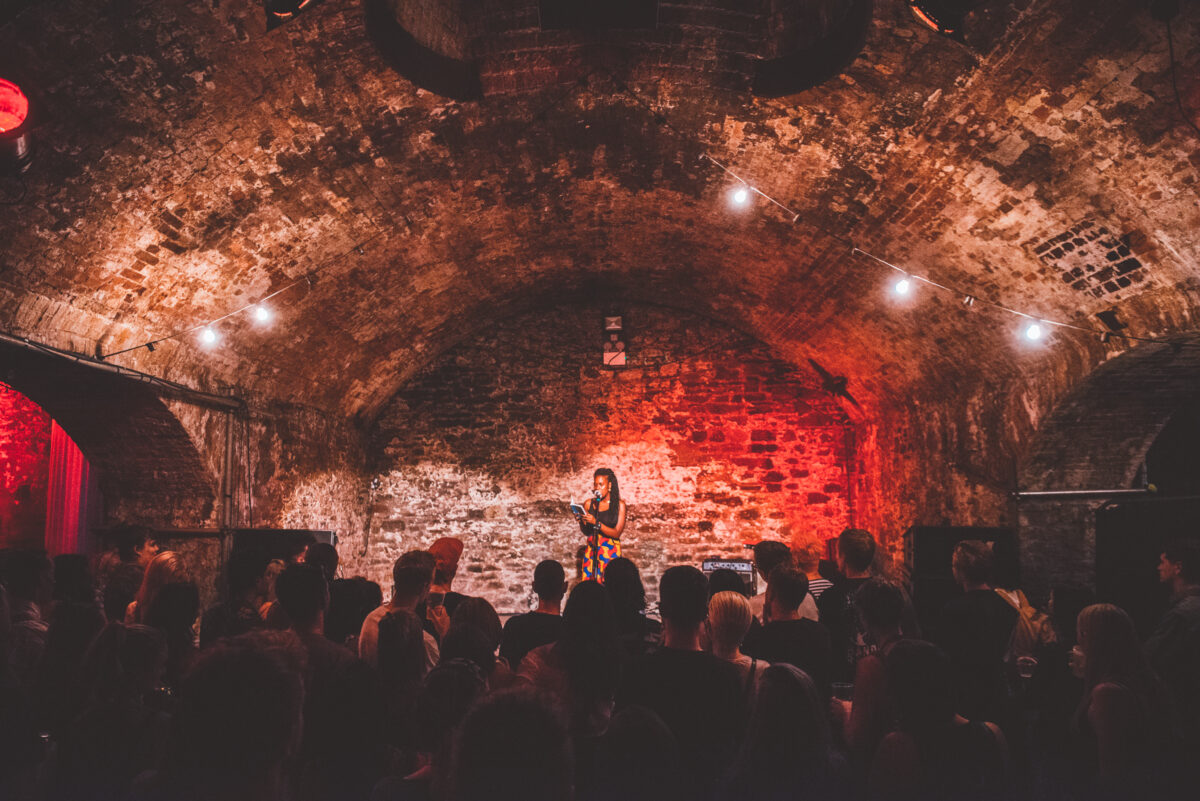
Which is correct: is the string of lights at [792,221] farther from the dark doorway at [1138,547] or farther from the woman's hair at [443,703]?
the woman's hair at [443,703]

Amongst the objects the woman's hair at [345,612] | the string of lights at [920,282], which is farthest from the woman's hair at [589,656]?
the string of lights at [920,282]

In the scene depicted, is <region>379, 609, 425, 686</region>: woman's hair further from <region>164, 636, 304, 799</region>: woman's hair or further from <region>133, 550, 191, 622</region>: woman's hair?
<region>133, 550, 191, 622</region>: woman's hair

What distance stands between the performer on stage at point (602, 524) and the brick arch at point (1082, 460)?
154 inches

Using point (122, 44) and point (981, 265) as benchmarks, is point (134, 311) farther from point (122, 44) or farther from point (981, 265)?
point (981, 265)

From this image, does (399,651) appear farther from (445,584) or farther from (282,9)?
(282,9)

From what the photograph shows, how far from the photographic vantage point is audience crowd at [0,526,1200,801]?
4.70 ft

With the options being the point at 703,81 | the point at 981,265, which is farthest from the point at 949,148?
the point at 703,81

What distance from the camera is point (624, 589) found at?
374cm

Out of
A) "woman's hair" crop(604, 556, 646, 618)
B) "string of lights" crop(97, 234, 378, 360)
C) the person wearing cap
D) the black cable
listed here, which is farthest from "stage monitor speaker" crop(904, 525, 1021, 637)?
"string of lights" crop(97, 234, 378, 360)

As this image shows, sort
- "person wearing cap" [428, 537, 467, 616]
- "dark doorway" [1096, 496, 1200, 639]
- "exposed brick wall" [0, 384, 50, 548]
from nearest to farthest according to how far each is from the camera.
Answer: "person wearing cap" [428, 537, 467, 616]
"dark doorway" [1096, 496, 1200, 639]
"exposed brick wall" [0, 384, 50, 548]

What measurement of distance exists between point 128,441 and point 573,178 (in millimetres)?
4840

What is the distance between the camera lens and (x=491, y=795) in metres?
1.22

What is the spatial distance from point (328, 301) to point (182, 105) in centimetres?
312

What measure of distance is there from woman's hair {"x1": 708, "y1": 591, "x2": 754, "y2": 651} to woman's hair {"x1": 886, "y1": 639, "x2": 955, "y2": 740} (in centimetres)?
63
